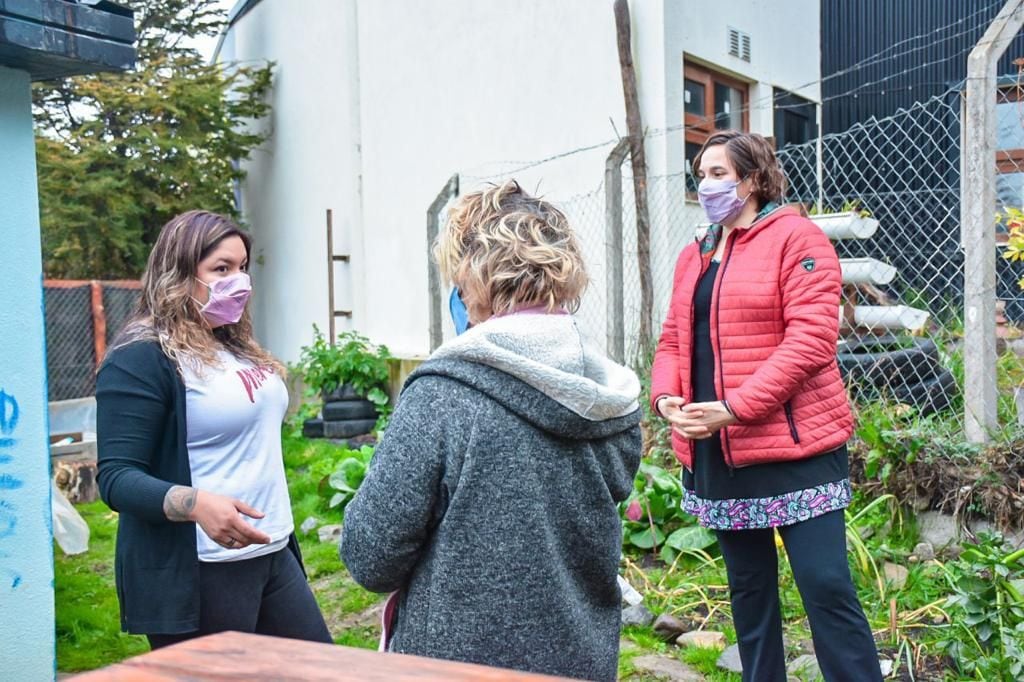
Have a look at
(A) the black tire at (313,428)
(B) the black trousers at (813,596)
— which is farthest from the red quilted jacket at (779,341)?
(A) the black tire at (313,428)

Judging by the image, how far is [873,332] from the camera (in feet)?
16.8

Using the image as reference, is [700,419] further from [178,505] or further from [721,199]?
[178,505]

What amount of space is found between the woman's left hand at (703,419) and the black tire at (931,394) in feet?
6.58

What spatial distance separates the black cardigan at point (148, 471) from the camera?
2.15 m

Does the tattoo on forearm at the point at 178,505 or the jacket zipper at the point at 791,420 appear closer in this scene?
the tattoo on forearm at the point at 178,505

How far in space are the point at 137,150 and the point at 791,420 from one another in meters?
11.7

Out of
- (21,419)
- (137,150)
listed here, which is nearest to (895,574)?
(21,419)

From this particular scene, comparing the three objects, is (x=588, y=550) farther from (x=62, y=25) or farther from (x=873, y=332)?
(x=873, y=332)

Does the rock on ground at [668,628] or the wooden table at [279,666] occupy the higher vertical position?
the wooden table at [279,666]

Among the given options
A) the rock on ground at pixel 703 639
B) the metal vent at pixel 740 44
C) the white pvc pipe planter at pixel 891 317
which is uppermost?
the metal vent at pixel 740 44

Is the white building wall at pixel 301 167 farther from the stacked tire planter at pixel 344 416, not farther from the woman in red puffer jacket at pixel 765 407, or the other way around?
the woman in red puffer jacket at pixel 765 407

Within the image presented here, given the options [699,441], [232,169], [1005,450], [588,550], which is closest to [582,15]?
[1005,450]

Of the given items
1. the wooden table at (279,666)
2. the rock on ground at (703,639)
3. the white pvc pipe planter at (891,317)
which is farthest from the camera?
the white pvc pipe planter at (891,317)

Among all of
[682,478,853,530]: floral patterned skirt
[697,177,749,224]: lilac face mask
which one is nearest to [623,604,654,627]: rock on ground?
[682,478,853,530]: floral patterned skirt
